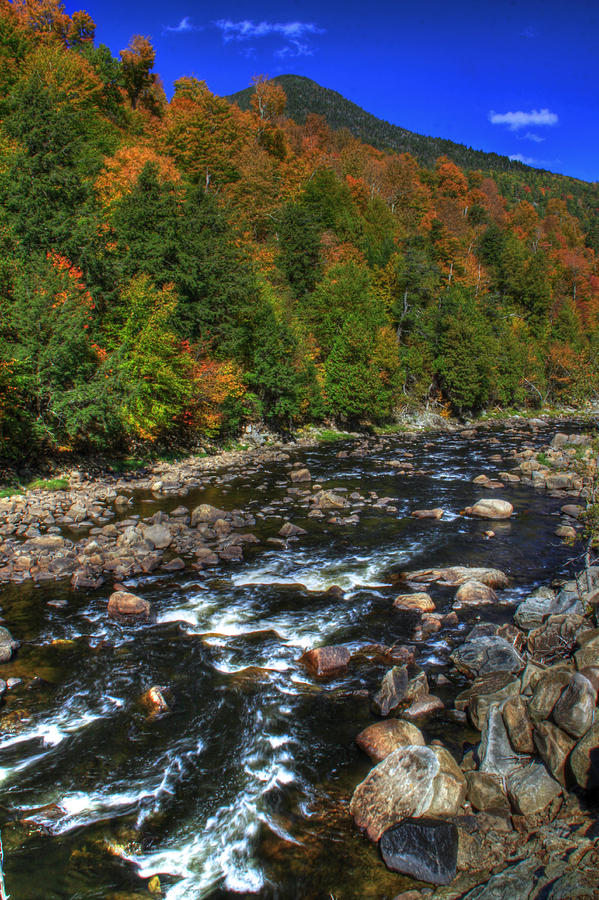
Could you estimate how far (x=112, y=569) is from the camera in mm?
14836

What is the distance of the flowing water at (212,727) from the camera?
597cm

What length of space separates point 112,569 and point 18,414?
11611 millimetres

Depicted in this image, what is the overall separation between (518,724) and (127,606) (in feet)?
28.5

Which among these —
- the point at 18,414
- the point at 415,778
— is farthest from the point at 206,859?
the point at 18,414

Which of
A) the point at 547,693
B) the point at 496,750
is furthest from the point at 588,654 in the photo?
the point at 496,750

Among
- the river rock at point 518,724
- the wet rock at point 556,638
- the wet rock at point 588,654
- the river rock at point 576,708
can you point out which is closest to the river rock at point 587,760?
the river rock at point 576,708

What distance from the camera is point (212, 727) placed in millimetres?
8367

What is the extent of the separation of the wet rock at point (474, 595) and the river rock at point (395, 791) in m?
6.34

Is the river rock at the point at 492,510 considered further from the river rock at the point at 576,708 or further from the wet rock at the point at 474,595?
the river rock at the point at 576,708

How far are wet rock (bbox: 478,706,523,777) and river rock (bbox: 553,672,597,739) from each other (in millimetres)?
777

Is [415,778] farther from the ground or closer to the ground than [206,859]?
farther from the ground

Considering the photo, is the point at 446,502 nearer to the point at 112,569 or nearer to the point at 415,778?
the point at 112,569

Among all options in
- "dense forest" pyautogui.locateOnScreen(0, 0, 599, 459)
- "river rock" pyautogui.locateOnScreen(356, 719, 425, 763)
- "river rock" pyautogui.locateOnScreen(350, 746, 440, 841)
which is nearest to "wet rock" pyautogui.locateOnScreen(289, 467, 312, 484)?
"dense forest" pyautogui.locateOnScreen(0, 0, 599, 459)

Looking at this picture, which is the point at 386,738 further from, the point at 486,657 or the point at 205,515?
the point at 205,515
